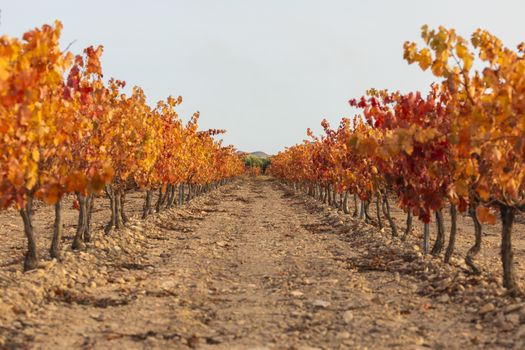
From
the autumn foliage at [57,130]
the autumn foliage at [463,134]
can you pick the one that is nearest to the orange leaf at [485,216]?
the autumn foliage at [463,134]

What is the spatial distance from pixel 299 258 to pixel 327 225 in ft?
29.4

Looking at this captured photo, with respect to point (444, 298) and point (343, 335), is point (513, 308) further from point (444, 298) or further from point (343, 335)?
point (343, 335)

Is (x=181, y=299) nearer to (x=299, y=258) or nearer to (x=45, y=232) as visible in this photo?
(x=299, y=258)

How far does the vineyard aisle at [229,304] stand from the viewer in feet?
21.9

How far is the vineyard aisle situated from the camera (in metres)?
6.66

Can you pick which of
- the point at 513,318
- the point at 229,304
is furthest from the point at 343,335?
the point at 513,318

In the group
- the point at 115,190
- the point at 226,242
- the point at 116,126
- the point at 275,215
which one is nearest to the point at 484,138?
the point at 116,126

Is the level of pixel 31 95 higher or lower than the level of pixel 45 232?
higher

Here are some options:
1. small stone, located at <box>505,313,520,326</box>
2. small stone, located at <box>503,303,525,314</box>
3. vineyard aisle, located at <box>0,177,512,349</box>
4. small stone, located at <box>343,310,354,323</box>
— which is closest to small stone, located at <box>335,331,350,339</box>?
vineyard aisle, located at <box>0,177,512,349</box>

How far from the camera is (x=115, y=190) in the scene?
1722 centimetres

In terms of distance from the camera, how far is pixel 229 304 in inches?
338

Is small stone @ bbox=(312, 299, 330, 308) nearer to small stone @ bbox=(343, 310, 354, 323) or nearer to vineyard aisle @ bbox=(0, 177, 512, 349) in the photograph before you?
vineyard aisle @ bbox=(0, 177, 512, 349)

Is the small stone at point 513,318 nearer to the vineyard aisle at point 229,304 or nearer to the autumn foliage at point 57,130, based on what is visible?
the vineyard aisle at point 229,304

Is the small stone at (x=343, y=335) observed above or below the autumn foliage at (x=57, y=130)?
below
